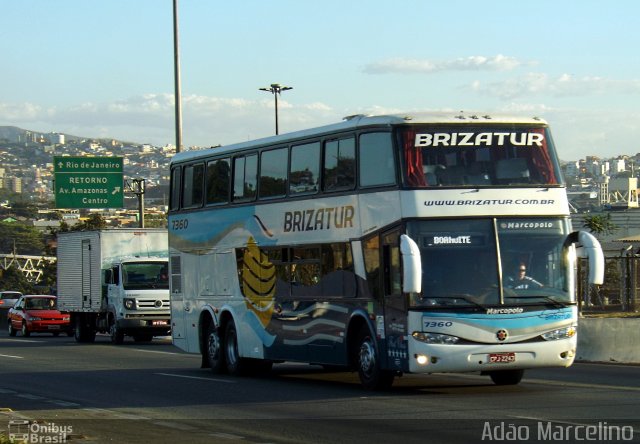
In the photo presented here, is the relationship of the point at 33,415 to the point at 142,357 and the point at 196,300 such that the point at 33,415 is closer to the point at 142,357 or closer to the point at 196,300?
the point at 196,300

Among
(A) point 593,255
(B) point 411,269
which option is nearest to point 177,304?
(B) point 411,269

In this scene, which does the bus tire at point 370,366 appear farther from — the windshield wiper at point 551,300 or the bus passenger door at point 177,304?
the bus passenger door at point 177,304

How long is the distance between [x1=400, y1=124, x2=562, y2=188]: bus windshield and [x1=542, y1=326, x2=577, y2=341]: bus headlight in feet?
6.68

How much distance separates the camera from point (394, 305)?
56.3ft

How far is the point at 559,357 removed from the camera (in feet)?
55.5

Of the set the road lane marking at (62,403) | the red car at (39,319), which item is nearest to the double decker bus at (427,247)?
the road lane marking at (62,403)

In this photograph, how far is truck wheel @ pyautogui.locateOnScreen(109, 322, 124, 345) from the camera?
37.6 metres

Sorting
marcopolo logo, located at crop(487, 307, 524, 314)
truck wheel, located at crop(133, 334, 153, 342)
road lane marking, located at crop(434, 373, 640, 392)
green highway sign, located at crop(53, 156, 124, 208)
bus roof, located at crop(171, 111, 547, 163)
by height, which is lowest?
truck wheel, located at crop(133, 334, 153, 342)

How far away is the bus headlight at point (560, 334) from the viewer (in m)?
16.8

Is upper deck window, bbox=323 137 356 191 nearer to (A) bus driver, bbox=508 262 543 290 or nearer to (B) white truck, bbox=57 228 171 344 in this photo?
(A) bus driver, bbox=508 262 543 290

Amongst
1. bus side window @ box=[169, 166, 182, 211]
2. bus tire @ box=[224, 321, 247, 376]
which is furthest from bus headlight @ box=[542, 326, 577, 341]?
bus side window @ box=[169, 166, 182, 211]

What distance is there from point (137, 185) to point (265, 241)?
3566 centimetres

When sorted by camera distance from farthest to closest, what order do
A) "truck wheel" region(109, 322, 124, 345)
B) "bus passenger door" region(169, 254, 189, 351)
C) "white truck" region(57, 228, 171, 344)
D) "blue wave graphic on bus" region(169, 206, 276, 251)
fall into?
"truck wheel" region(109, 322, 124, 345)
"white truck" region(57, 228, 171, 344)
"bus passenger door" region(169, 254, 189, 351)
"blue wave graphic on bus" region(169, 206, 276, 251)

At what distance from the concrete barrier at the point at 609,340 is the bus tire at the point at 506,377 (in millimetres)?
5384
